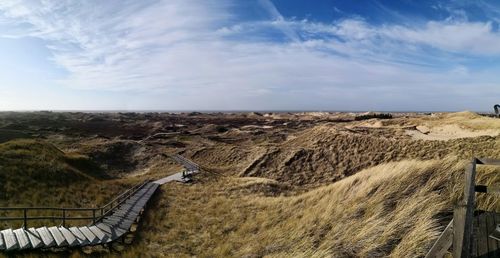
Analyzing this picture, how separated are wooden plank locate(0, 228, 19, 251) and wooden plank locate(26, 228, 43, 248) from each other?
508 millimetres

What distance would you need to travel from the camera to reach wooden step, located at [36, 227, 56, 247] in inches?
544

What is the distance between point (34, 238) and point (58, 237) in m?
0.83

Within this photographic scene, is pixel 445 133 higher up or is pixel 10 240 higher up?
pixel 445 133

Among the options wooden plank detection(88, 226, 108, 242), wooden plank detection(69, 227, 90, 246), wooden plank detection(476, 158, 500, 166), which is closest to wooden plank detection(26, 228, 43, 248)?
wooden plank detection(69, 227, 90, 246)

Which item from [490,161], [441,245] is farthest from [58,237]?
[490,161]

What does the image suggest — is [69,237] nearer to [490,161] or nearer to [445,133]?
[490,161]

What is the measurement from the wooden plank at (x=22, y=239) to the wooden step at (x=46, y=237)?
512 millimetres

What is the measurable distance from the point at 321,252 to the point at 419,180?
398 centimetres

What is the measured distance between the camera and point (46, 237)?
47.0 feet

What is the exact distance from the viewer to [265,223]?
1565 cm

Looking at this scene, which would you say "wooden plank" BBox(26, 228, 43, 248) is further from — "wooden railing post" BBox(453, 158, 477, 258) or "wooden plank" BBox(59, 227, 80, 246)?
"wooden railing post" BBox(453, 158, 477, 258)

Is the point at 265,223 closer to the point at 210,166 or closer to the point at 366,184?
the point at 366,184

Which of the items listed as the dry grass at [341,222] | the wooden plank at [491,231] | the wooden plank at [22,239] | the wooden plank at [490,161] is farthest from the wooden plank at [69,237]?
the wooden plank at [490,161]

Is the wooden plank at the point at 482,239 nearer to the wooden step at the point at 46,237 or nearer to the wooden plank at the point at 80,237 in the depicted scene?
the wooden plank at the point at 80,237
